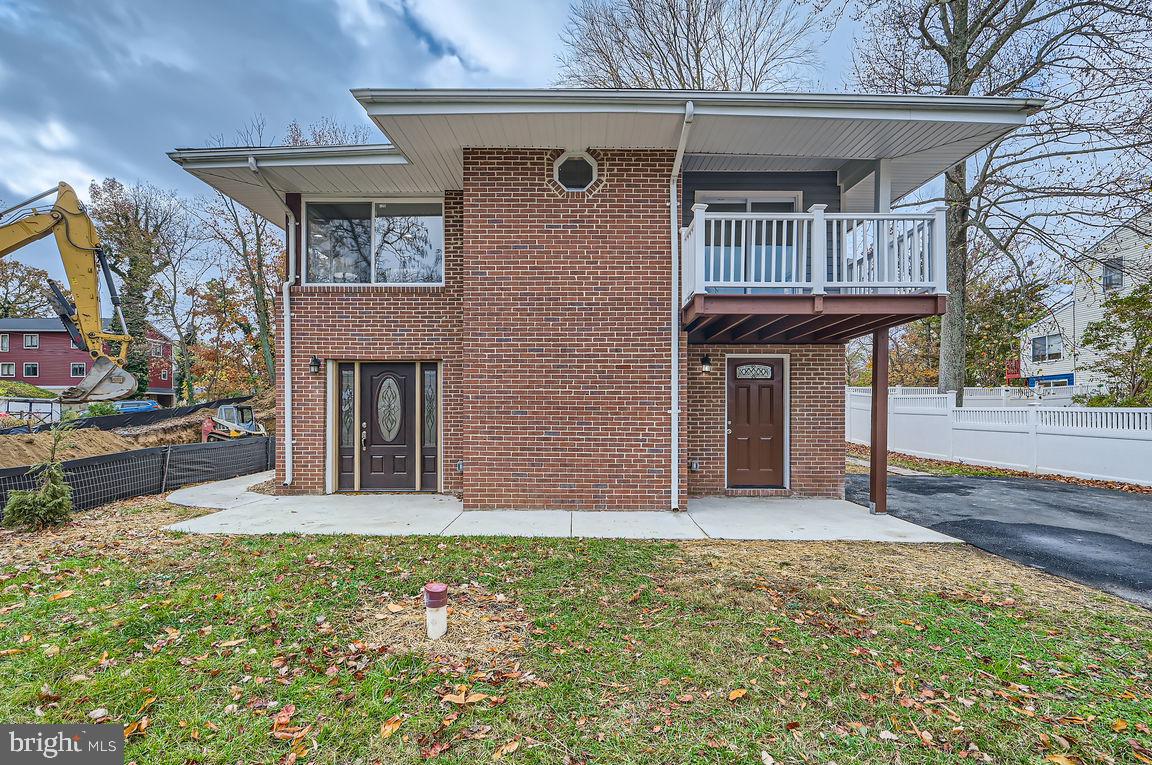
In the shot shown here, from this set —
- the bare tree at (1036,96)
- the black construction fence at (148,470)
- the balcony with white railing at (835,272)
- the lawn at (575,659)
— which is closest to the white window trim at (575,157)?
the balcony with white railing at (835,272)

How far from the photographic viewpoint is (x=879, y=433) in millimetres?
6402

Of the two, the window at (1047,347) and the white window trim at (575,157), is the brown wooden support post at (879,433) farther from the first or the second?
the window at (1047,347)

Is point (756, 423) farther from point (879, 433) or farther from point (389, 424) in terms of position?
point (389, 424)

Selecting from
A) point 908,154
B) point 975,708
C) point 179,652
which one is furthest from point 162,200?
point 975,708

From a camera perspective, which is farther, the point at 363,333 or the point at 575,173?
the point at 363,333

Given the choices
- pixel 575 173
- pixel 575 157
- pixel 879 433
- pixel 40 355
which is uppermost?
pixel 575 157

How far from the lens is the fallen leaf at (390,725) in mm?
2261

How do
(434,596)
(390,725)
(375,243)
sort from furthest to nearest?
(375,243)
(434,596)
(390,725)

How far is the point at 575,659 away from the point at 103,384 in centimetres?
1085

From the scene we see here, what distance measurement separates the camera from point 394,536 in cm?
518

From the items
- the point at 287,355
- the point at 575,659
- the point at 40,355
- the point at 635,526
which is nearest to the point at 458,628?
the point at 575,659

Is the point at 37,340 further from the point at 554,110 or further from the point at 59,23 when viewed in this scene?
the point at 554,110

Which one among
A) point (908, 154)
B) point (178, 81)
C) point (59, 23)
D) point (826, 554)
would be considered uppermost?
point (178, 81)

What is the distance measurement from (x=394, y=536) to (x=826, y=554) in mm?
4575
